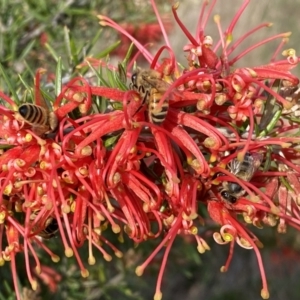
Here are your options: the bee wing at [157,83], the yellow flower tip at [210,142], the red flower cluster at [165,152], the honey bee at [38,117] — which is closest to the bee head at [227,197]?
the red flower cluster at [165,152]

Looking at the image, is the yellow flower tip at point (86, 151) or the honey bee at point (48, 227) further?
the honey bee at point (48, 227)

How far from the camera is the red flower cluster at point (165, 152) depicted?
3.14 feet

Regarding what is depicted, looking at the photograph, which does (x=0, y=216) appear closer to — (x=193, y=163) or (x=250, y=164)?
(x=193, y=163)

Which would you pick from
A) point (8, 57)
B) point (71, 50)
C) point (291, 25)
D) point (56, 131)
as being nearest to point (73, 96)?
point (56, 131)

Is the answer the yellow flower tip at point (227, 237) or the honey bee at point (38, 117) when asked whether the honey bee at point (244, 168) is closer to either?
the yellow flower tip at point (227, 237)

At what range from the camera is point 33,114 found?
929 mm

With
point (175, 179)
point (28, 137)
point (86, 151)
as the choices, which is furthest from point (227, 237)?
point (28, 137)

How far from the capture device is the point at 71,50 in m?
1.51

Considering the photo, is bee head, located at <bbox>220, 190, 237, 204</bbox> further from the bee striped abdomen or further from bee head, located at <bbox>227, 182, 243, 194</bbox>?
the bee striped abdomen

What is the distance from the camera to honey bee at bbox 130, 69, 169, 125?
92cm

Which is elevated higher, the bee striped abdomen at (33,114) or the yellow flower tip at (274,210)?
the bee striped abdomen at (33,114)

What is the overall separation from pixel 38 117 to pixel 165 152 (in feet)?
0.81

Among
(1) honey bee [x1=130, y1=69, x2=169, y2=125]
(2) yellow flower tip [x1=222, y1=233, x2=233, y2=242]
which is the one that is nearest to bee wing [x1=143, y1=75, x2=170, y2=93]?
(1) honey bee [x1=130, y1=69, x2=169, y2=125]

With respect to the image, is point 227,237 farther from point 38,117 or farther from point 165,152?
point 38,117
